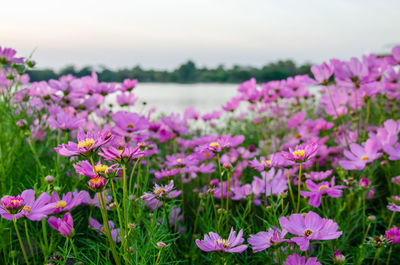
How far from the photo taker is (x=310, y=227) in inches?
25.0

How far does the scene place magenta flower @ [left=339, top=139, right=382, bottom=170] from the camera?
3.40 feet

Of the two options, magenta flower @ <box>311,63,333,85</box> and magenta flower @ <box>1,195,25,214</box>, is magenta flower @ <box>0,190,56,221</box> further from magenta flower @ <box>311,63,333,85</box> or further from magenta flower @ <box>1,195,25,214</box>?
magenta flower @ <box>311,63,333,85</box>

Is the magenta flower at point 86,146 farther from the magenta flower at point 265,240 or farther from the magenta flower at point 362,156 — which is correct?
the magenta flower at point 362,156

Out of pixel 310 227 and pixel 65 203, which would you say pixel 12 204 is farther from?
pixel 310 227

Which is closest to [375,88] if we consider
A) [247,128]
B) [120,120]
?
[120,120]

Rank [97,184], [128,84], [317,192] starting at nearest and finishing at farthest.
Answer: [97,184] < [317,192] < [128,84]

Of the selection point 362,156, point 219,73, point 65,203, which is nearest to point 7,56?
point 65,203

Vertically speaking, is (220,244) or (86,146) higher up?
(86,146)

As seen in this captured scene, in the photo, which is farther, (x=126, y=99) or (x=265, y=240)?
(x=126, y=99)

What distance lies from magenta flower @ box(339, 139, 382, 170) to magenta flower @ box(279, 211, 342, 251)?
0.45 metres

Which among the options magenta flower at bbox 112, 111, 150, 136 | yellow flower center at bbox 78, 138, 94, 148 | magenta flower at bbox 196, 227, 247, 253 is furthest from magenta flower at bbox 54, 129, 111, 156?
magenta flower at bbox 112, 111, 150, 136

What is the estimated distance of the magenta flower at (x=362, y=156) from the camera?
40.8 inches

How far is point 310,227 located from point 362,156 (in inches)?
21.7

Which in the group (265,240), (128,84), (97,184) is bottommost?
(265,240)
